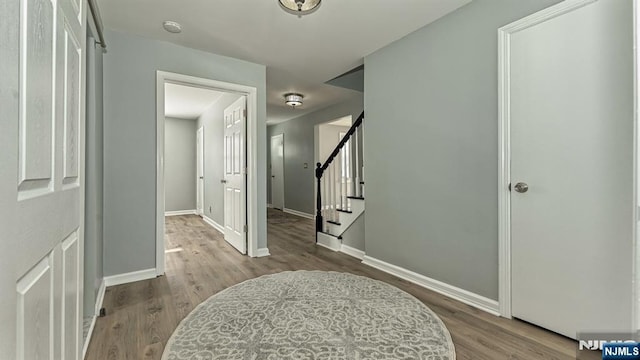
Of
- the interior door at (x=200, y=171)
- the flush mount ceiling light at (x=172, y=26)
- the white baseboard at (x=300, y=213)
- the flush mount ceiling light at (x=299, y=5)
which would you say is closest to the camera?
the flush mount ceiling light at (x=299, y=5)

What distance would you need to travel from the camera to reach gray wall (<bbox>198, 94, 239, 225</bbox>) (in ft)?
15.7

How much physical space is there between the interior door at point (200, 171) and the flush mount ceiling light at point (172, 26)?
3716 millimetres

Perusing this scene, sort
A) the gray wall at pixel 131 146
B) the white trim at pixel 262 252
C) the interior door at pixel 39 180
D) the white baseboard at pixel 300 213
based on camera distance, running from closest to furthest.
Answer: the interior door at pixel 39 180, the gray wall at pixel 131 146, the white trim at pixel 262 252, the white baseboard at pixel 300 213

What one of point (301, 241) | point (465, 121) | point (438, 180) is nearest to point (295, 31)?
point (465, 121)

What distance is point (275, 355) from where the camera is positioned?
1.56 m

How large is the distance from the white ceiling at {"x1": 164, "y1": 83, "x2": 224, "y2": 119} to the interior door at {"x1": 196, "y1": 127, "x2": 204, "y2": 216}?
18.3 inches

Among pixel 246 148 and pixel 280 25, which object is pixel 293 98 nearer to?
pixel 246 148

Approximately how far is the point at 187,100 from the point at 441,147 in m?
4.49

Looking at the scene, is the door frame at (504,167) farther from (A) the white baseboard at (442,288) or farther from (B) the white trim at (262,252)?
(B) the white trim at (262,252)

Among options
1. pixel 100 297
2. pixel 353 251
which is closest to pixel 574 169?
pixel 353 251

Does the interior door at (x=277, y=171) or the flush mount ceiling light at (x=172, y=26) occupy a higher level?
the flush mount ceiling light at (x=172, y=26)

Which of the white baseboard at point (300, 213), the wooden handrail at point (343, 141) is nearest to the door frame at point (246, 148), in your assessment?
the wooden handrail at point (343, 141)

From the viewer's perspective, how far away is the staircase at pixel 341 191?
12.1 ft

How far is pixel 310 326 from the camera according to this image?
1.84 m
